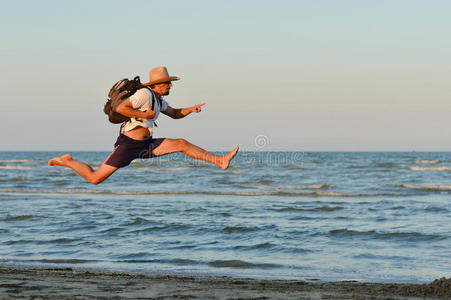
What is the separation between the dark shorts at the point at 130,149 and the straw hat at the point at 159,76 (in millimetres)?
770

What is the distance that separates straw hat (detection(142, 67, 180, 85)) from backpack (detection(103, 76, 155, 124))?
14 cm

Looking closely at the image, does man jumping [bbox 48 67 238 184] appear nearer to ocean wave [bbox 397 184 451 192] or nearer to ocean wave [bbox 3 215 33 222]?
ocean wave [bbox 3 215 33 222]

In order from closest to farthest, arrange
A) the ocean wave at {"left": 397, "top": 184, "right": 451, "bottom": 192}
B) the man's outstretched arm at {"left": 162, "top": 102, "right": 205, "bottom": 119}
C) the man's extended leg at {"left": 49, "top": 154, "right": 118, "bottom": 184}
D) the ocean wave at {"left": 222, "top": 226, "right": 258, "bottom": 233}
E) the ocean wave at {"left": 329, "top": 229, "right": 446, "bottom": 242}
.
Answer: the man's extended leg at {"left": 49, "top": 154, "right": 118, "bottom": 184} → the man's outstretched arm at {"left": 162, "top": 102, "right": 205, "bottom": 119} → the ocean wave at {"left": 329, "top": 229, "right": 446, "bottom": 242} → the ocean wave at {"left": 222, "top": 226, "right": 258, "bottom": 233} → the ocean wave at {"left": 397, "top": 184, "right": 451, "bottom": 192}

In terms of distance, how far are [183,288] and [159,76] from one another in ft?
8.24

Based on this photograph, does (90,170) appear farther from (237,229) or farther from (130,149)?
(237,229)

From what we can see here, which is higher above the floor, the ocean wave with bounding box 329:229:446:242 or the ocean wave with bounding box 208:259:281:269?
the ocean wave with bounding box 329:229:446:242

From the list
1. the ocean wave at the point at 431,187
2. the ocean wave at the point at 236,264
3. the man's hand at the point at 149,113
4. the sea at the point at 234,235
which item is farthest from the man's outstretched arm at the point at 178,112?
the ocean wave at the point at 431,187

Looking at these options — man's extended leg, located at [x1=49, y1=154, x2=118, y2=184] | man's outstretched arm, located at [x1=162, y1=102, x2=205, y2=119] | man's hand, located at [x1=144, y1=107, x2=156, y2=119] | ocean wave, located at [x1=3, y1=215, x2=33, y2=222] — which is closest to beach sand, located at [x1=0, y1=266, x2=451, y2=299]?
man's extended leg, located at [x1=49, y1=154, x2=118, y2=184]

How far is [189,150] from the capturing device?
691 centimetres

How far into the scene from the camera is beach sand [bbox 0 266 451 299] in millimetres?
6203

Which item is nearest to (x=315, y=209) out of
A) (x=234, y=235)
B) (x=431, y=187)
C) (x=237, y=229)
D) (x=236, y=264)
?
(x=237, y=229)

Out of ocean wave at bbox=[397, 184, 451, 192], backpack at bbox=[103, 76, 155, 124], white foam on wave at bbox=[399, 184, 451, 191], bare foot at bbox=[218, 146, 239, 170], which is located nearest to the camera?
Result: backpack at bbox=[103, 76, 155, 124]

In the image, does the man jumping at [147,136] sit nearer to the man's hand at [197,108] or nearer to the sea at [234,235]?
the man's hand at [197,108]

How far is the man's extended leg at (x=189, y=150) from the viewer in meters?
6.89
